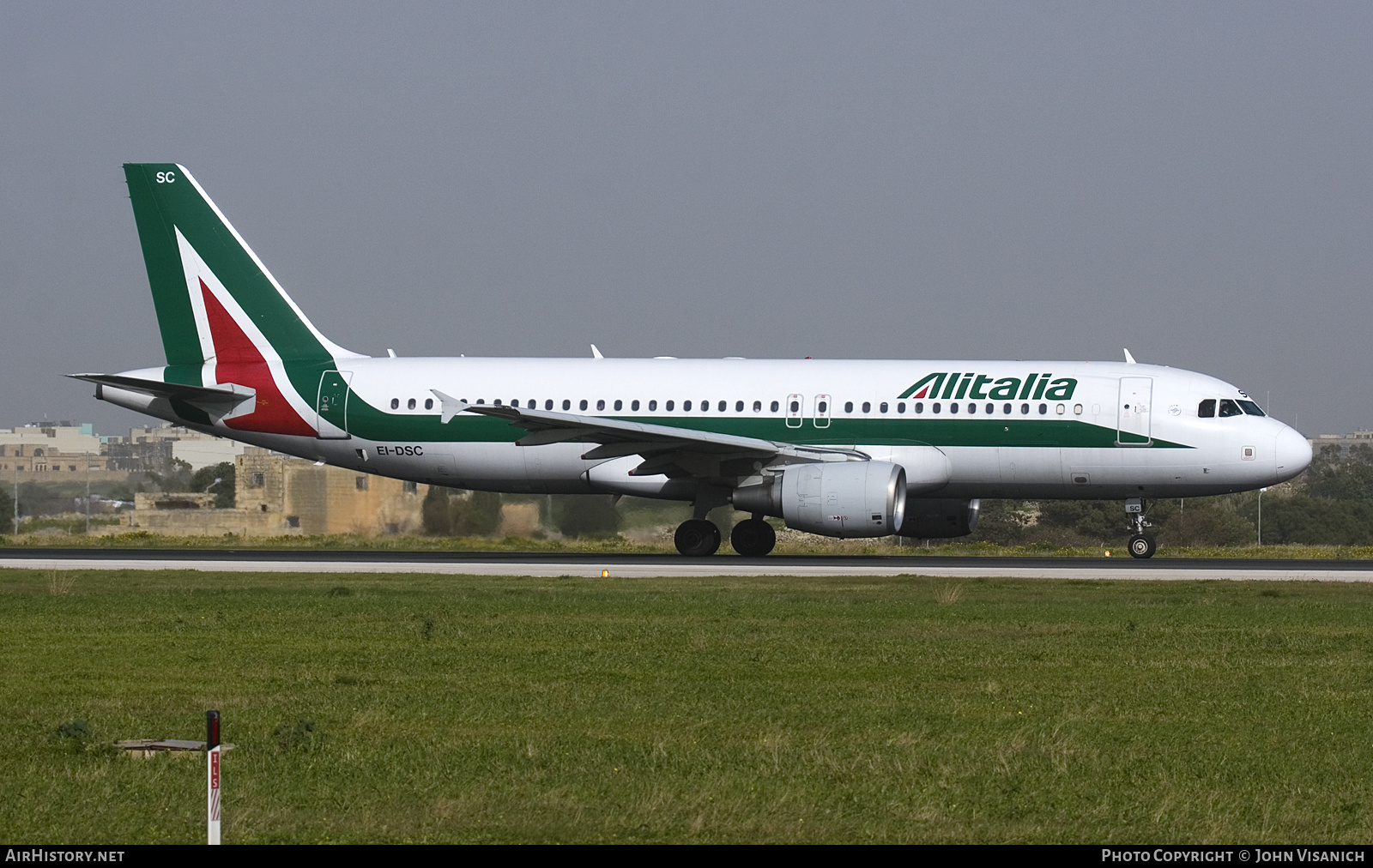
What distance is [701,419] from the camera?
30.4 m

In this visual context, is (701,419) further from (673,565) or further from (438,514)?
(438,514)

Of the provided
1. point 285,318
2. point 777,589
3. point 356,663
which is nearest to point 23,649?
point 356,663

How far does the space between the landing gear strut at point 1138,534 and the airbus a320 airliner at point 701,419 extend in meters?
0.04

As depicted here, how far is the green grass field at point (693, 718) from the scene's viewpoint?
28.2 feet

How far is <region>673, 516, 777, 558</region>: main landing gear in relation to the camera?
30.8m

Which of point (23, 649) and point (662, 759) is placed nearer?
point (662, 759)

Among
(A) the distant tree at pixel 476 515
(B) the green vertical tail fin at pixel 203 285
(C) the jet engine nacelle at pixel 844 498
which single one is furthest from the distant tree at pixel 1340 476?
(B) the green vertical tail fin at pixel 203 285

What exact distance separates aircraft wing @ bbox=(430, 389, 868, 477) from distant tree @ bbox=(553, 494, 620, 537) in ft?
24.7

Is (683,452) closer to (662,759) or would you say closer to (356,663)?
(356,663)

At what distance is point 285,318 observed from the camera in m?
32.0

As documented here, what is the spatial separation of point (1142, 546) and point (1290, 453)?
10.3 feet

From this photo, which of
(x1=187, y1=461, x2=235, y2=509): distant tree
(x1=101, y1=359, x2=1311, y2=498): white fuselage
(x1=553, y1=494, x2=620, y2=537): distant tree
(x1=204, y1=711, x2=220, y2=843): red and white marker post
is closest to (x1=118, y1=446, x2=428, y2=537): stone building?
(x1=187, y1=461, x2=235, y2=509): distant tree

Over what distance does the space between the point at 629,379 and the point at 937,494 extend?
237 inches

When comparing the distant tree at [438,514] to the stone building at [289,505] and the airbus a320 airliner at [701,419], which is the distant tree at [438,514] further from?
the airbus a320 airliner at [701,419]
